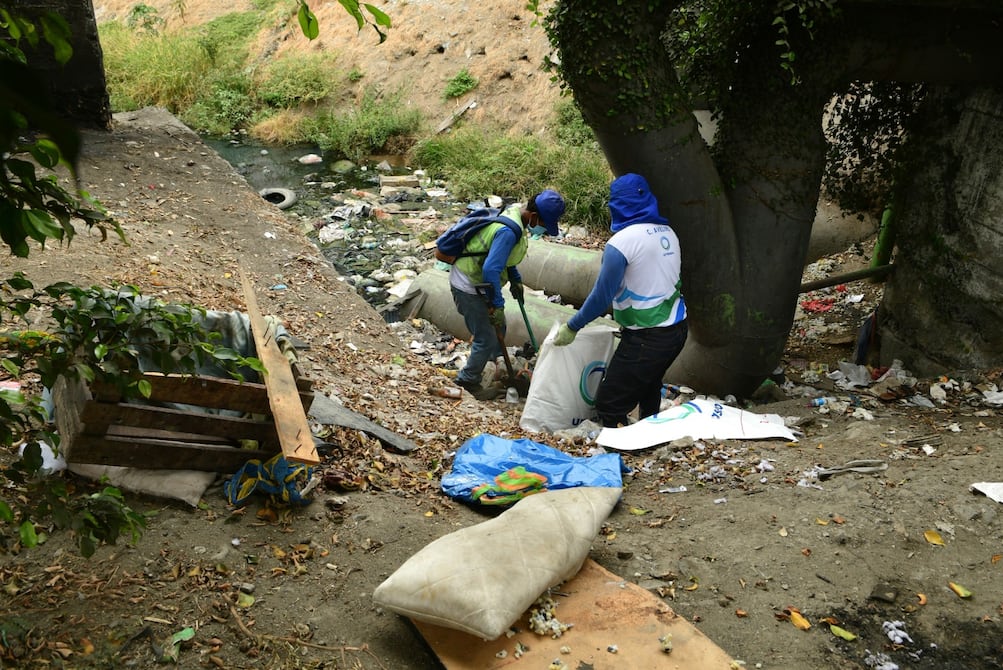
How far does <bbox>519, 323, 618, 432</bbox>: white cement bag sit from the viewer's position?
5.23 meters

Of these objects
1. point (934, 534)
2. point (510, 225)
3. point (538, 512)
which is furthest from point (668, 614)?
point (510, 225)

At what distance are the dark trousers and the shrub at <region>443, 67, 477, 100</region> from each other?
9238mm

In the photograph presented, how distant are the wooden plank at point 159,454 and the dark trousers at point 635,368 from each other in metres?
2.27

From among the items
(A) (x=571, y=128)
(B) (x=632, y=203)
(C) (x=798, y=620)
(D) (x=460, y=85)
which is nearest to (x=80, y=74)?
(A) (x=571, y=128)

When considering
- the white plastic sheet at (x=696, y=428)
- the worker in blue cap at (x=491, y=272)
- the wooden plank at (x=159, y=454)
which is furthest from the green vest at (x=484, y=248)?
the wooden plank at (x=159, y=454)

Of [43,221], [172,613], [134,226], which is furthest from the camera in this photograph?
[134,226]

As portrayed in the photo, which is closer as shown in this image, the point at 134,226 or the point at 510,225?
the point at 510,225

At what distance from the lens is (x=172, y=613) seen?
280 centimetres

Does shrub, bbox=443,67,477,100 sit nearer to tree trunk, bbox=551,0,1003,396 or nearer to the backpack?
the backpack

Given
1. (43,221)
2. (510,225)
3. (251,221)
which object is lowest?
(251,221)

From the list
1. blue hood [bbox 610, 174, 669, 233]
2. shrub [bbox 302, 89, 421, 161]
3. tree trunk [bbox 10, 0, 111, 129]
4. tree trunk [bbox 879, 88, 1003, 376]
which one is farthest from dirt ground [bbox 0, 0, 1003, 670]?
shrub [bbox 302, 89, 421, 161]

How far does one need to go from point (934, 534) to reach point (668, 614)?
1.31 meters

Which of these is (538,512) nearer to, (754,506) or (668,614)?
(668,614)

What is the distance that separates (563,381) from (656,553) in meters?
1.89
